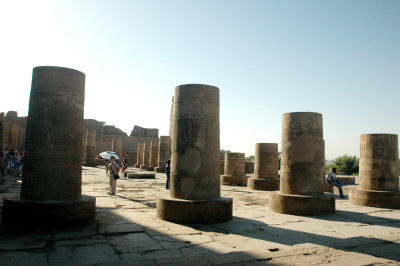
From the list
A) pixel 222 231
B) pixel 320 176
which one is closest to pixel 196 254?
pixel 222 231

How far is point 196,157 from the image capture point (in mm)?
6586

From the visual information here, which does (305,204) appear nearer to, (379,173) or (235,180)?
(379,173)

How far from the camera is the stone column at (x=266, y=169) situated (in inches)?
538

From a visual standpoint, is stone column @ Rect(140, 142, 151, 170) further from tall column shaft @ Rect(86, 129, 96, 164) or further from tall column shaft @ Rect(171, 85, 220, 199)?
tall column shaft @ Rect(171, 85, 220, 199)

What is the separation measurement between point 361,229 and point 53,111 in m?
6.08

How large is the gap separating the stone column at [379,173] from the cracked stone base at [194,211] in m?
5.15

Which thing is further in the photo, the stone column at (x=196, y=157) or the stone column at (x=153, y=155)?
the stone column at (x=153, y=155)

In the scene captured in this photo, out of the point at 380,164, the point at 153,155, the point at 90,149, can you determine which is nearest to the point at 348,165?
the point at 153,155

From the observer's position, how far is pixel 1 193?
964 cm

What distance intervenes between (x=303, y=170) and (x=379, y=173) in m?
3.07

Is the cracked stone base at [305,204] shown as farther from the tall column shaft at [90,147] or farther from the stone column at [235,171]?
the tall column shaft at [90,147]

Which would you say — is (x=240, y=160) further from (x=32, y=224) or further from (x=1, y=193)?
(x=32, y=224)

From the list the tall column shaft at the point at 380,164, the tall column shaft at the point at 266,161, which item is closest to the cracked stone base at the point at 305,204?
the tall column shaft at the point at 380,164

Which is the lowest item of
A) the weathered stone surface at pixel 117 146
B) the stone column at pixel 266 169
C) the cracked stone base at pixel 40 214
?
the cracked stone base at pixel 40 214
